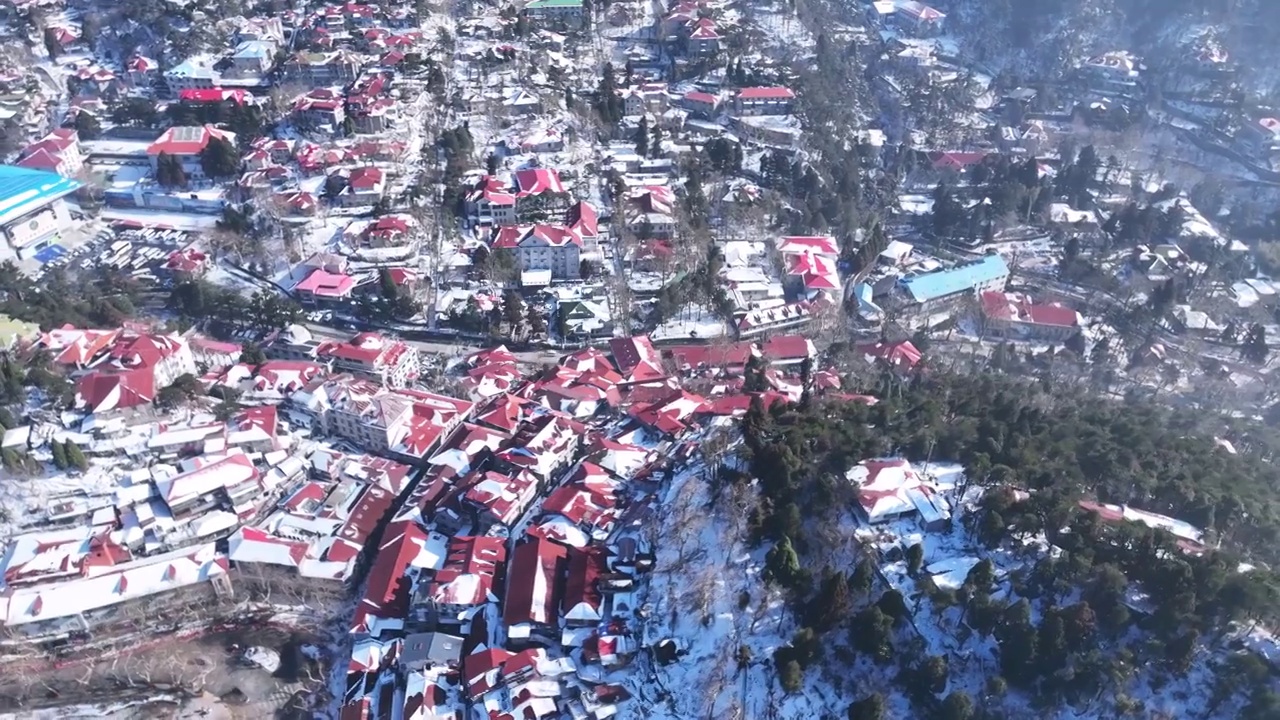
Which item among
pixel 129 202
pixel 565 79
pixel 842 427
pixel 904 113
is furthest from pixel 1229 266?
pixel 129 202

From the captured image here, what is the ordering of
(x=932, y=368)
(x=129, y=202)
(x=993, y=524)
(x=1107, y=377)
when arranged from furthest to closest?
(x=129, y=202), (x=1107, y=377), (x=932, y=368), (x=993, y=524)

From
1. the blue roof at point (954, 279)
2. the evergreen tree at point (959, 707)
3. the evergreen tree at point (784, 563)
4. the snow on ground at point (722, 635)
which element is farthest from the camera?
the blue roof at point (954, 279)

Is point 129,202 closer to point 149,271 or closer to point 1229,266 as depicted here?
point 149,271

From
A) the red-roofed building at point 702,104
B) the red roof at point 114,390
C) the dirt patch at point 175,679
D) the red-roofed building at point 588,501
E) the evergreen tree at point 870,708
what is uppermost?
the red-roofed building at point 702,104

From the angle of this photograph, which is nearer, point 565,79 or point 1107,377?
point 1107,377

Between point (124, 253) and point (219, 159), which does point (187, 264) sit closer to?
point (124, 253)

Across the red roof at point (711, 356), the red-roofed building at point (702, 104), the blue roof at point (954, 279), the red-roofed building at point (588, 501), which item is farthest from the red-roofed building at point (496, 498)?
the red-roofed building at point (702, 104)

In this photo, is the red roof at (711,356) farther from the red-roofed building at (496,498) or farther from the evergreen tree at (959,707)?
the evergreen tree at (959,707)
